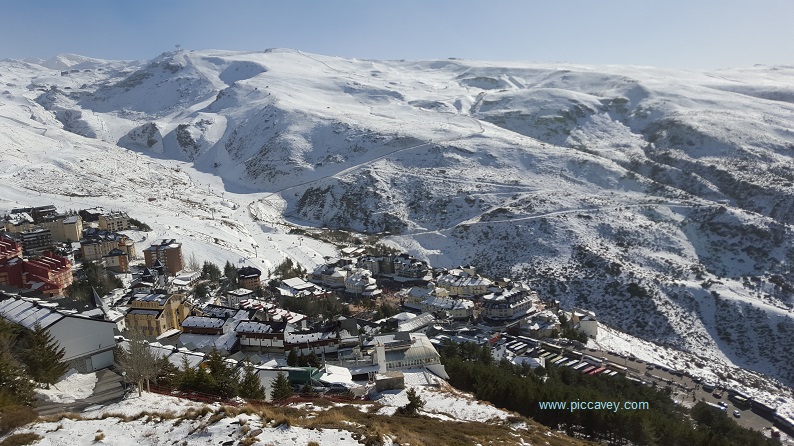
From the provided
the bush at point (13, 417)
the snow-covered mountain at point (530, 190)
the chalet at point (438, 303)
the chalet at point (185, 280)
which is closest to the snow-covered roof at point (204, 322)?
the chalet at point (185, 280)

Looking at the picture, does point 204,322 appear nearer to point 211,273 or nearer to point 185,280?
point 185,280

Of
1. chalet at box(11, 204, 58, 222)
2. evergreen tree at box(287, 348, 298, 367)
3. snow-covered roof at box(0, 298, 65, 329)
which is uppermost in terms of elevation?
snow-covered roof at box(0, 298, 65, 329)

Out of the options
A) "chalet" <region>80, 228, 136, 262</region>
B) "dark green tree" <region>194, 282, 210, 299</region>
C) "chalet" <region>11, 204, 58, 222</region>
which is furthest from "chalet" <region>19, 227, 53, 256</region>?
"dark green tree" <region>194, 282, 210, 299</region>

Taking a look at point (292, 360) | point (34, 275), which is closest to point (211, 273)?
point (34, 275)

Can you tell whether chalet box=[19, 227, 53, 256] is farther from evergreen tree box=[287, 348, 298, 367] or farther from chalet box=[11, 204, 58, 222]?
evergreen tree box=[287, 348, 298, 367]

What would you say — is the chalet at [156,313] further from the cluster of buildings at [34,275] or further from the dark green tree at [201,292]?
the dark green tree at [201,292]

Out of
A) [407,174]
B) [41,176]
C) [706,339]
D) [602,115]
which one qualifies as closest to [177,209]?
[41,176]
